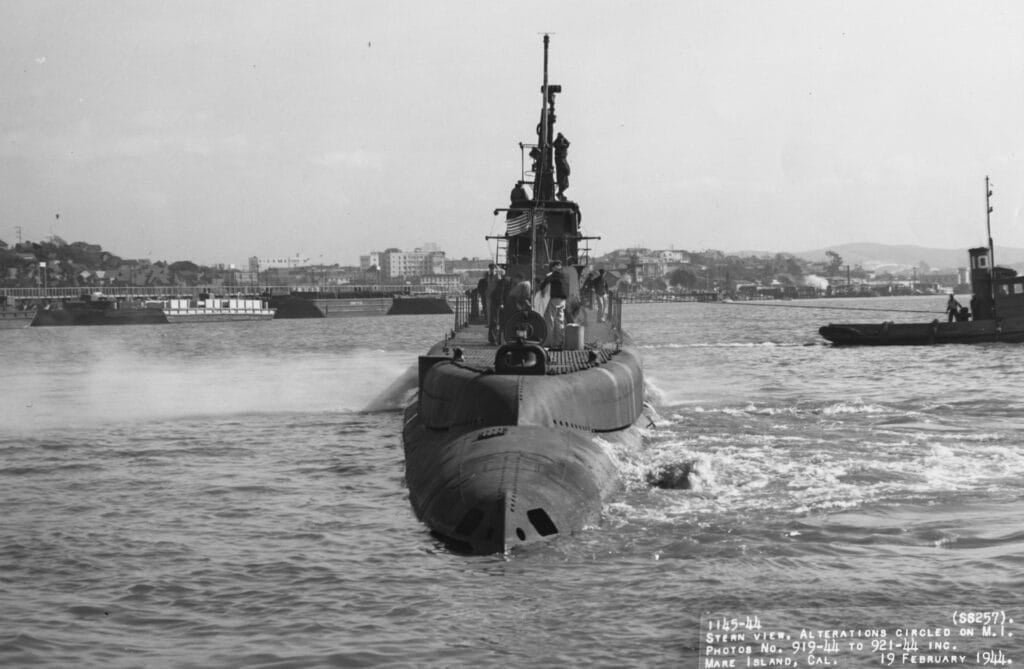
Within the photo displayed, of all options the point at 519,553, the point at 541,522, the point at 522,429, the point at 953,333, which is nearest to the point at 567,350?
the point at 522,429

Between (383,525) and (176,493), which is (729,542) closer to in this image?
(383,525)

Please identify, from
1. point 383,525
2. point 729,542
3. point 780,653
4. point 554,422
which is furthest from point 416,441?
point 780,653

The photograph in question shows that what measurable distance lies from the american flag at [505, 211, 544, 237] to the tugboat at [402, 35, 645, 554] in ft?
14.2

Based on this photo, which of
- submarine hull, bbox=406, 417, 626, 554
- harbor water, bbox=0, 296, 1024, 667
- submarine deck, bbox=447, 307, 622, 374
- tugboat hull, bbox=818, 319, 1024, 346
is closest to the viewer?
harbor water, bbox=0, 296, 1024, 667

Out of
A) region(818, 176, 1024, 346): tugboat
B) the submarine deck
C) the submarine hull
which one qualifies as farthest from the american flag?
region(818, 176, 1024, 346): tugboat

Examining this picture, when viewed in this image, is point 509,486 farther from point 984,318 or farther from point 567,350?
point 984,318

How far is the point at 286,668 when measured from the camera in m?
11.6

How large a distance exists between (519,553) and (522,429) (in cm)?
439

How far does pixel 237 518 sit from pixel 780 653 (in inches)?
398

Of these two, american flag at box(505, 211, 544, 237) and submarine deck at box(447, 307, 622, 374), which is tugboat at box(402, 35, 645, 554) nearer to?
submarine deck at box(447, 307, 622, 374)

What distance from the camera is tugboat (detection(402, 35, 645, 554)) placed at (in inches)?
630

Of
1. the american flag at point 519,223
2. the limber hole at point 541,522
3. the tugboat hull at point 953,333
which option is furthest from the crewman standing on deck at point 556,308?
the tugboat hull at point 953,333

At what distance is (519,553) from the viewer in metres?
15.1

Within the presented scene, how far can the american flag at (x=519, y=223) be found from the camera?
116 ft
